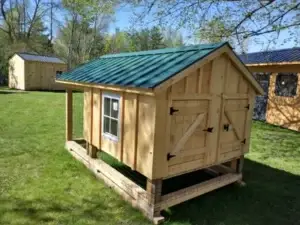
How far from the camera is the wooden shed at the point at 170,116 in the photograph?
3.71 m

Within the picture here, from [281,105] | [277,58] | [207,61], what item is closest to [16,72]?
[277,58]

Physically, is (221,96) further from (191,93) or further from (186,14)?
(186,14)

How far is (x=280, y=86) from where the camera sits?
12.5 meters

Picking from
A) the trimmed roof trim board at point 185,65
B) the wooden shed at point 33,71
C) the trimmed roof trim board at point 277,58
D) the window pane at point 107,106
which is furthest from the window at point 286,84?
the wooden shed at point 33,71

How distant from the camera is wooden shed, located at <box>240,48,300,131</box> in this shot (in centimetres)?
1159

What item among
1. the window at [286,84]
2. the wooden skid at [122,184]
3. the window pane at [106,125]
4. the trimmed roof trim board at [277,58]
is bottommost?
the wooden skid at [122,184]

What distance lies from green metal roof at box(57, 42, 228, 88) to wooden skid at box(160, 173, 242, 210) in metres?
1.87

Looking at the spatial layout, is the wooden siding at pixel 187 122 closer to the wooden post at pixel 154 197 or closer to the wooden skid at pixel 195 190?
the wooden post at pixel 154 197

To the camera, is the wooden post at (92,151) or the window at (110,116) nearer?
the window at (110,116)

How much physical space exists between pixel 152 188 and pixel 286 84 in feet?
35.3

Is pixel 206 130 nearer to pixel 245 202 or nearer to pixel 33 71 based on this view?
pixel 245 202

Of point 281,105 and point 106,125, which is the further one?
point 281,105

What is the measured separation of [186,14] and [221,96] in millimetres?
5946

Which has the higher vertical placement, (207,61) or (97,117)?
(207,61)
